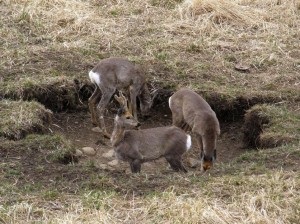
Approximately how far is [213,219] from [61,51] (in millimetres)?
5986

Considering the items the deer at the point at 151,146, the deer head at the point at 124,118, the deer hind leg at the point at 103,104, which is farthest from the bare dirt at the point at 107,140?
the deer at the point at 151,146

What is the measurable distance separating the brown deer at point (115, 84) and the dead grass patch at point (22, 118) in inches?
31.9

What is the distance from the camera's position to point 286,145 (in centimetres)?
955

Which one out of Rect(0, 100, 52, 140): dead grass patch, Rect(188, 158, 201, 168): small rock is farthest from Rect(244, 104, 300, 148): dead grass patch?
Rect(0, 100, 52, 140): dead grass patch

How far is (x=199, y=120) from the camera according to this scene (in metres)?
10.0

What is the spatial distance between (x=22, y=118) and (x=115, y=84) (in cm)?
167

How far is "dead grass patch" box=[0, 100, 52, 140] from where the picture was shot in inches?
388

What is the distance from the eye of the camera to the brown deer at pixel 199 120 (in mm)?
9844

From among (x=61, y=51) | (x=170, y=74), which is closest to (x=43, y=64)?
(x=61, y=51)

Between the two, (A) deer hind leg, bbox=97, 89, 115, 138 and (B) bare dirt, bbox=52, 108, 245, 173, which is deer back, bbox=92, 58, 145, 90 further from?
(B) bare dirt, bbox=52, 108, 245, 173

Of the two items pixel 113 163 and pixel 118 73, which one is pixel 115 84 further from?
pixel 113 163

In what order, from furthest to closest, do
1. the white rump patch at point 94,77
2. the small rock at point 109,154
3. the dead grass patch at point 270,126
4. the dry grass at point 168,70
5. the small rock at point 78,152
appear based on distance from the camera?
the white rump patch at point 94,77
the small rock at point 109,154
the small rock at point 78,152
the dead grass patch at point 270,126
the dry grass at point 168,70

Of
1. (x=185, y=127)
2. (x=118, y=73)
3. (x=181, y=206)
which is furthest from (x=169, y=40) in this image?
(x=181, y=206)

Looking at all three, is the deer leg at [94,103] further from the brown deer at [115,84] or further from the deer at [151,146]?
the deer at [151,146]
